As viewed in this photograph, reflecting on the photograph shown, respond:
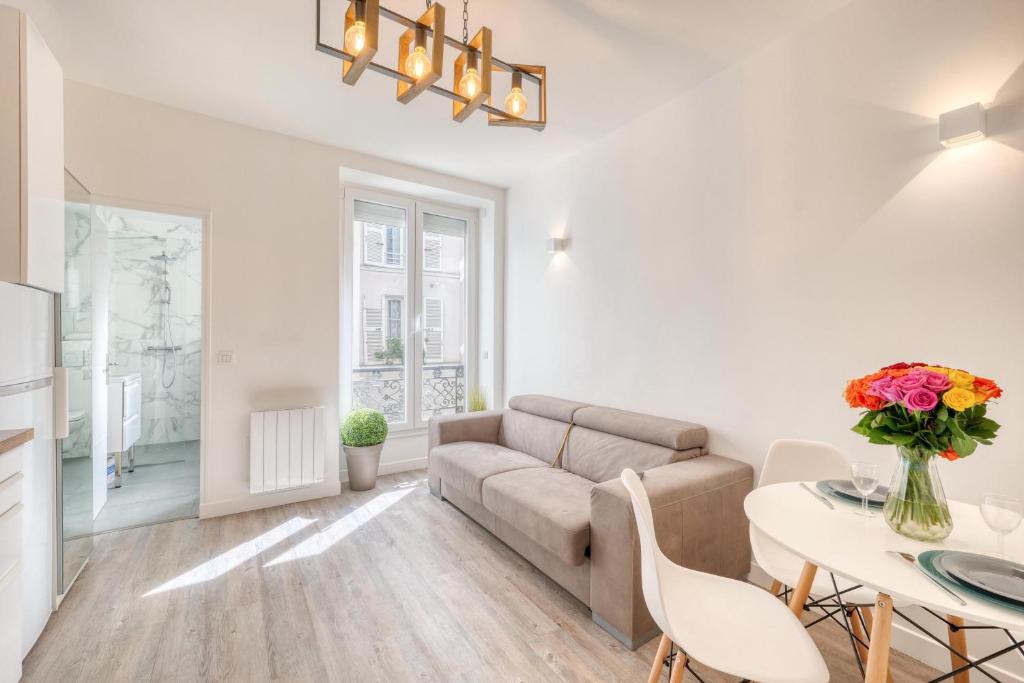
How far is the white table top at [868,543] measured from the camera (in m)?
0.91

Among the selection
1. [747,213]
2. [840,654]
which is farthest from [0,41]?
[840,654]

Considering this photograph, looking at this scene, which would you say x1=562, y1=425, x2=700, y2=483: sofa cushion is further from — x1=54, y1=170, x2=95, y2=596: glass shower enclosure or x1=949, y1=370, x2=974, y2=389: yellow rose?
x1=54, y1=170, x2=95, y2=596: glass shower enclosure

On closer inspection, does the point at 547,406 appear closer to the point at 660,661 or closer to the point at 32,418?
the point at 660,661

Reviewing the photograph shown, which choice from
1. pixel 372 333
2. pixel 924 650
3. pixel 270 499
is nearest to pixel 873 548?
pixel 924 650

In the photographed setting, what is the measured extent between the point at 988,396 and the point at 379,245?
4.08 meters

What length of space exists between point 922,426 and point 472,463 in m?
2.36

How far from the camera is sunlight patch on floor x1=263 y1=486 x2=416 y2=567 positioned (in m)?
2.65

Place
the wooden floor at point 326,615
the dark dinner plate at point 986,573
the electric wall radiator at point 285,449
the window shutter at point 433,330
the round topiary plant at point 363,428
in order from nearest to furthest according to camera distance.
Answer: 1. the dark dinner plate at point 986,573
2. the wooden floor at point 326,615
3. the electric wall radiator at point 285,449
4. the round topiary plant at point 363,428
5. the window shutter at point 433,330

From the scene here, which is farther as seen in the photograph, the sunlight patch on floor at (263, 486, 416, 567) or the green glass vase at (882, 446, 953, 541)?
the sunlight patch on floor at (263, 486, 416, 567)

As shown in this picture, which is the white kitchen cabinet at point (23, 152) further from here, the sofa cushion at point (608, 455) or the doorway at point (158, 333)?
the doorway at point (158, 333)

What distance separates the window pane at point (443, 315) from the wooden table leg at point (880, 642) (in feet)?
12.5

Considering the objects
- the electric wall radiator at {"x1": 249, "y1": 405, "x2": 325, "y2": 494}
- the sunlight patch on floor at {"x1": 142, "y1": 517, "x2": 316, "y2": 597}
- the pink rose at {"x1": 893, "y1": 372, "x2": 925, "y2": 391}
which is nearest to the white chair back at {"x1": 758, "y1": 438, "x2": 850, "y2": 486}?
the pink rose at {"x1": 893, "y1": 372, "x2": 925, "y2": 391}

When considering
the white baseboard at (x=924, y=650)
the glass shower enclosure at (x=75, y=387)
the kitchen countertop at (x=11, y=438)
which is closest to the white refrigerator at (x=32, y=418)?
the glass shower enclosure at (x=75, y=387)

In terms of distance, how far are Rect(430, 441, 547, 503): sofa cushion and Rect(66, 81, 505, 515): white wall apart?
3.17ft
